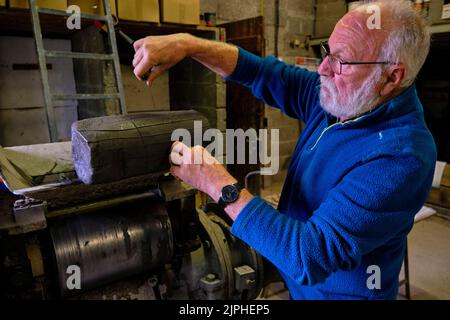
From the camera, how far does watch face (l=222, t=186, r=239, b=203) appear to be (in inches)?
31.7

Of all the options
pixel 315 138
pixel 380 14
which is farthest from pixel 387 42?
pixel 315 138

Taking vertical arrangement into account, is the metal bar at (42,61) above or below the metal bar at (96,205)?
above

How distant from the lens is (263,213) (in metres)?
0.78

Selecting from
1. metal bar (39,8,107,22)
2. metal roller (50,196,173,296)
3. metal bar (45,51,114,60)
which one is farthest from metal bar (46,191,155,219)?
metal bar (39,8,107,22)

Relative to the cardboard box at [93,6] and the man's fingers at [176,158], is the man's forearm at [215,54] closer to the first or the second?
the man's fingers at [176,158]

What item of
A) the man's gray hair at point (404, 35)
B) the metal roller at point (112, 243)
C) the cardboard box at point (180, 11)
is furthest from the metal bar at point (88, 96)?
the man's gray hair at point (404, 35)

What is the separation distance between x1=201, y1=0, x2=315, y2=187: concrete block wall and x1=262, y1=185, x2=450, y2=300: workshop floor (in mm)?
1389

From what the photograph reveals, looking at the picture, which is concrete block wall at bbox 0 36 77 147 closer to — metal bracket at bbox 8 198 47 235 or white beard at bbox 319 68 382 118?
metal bracket at bbox 8 198 47 235

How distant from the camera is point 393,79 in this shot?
847mm

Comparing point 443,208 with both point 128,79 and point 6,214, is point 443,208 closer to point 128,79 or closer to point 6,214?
point 128,79

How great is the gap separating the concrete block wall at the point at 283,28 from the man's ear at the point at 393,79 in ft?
8.85

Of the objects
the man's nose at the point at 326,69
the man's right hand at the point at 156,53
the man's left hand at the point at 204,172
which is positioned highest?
the man's right hand at the point at 156,53

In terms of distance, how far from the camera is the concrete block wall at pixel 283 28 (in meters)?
3.38

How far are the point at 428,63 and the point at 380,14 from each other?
3.55 m
